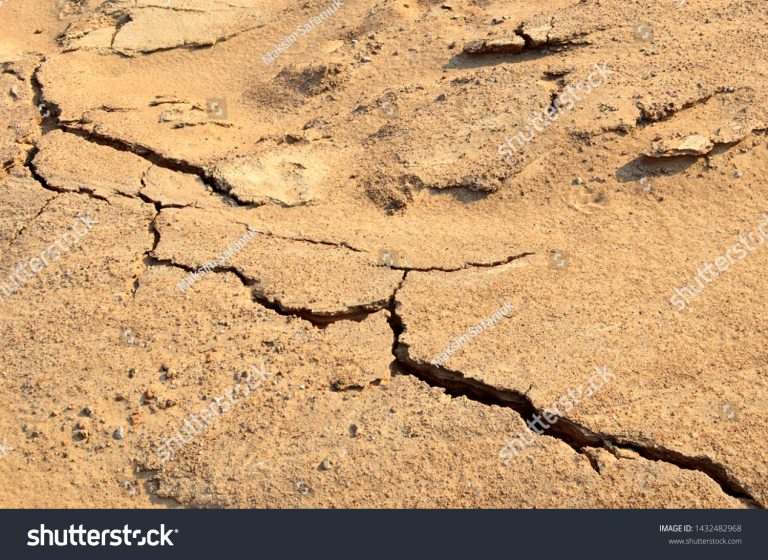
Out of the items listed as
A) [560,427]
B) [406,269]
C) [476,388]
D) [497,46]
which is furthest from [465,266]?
[497,46]

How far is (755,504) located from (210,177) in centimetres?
327

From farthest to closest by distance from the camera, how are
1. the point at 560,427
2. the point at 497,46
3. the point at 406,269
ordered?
the point at 497,46, the point at 406,269, the point at 560,427

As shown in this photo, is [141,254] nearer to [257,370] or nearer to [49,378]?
[49,378]

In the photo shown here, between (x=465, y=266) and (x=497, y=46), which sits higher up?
(x=497, y=46)

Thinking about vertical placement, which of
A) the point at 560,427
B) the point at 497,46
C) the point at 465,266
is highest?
the point at 497,46

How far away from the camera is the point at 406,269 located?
3779 mm

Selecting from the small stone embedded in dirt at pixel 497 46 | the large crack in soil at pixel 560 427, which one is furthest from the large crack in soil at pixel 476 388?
the small stone embedded in dirt at pixel 497 46


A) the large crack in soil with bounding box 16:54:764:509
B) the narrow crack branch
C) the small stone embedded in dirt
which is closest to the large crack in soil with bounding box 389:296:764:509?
the large crack in soil with bounding box 16:54:764:509

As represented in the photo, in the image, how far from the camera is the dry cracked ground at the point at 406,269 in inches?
121

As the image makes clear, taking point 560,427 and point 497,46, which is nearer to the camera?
point 560,427

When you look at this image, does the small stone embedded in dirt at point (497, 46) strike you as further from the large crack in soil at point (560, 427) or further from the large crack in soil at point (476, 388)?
the large crack in soil at point (560, 427)

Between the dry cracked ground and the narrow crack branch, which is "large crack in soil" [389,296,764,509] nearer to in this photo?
the dry cracked ground

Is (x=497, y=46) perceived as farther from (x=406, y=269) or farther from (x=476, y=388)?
(x=476, y=388)

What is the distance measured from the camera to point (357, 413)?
321 cm
